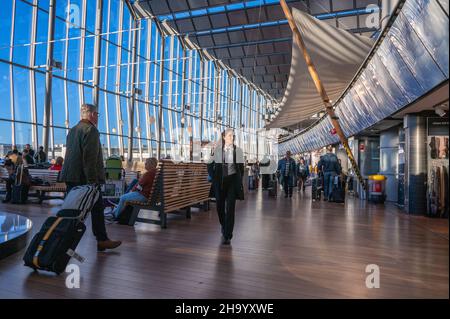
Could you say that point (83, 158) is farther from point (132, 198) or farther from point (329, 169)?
point (329, 169)

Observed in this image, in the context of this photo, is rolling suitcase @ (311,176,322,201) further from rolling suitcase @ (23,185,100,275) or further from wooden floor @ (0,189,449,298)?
rolling suitcase @ (23,185,100,275)

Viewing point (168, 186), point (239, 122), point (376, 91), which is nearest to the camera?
point (168, 186)

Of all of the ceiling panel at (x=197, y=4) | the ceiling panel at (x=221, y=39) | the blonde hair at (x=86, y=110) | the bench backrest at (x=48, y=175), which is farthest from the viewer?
the ceiling panel at (x=221, y=39)

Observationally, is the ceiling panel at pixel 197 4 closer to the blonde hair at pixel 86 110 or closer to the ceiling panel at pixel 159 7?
the ceiling panel at pixel 159 7

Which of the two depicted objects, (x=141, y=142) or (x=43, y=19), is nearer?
(x=43, y=19)

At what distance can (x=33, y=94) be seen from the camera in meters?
12.7

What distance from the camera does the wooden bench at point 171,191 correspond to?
5016 mm

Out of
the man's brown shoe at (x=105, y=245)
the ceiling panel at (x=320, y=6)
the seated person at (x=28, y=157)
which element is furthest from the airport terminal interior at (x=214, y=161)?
the seated person at (x=28, y=157)

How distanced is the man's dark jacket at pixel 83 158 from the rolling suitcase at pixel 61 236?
0.20 metres

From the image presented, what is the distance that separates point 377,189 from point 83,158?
29.1ft

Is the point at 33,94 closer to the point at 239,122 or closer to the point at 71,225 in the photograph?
the point at 71,225

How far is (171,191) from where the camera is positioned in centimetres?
532

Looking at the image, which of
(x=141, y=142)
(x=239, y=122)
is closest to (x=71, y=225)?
(x=141, y=142)

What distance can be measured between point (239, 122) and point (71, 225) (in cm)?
2923
